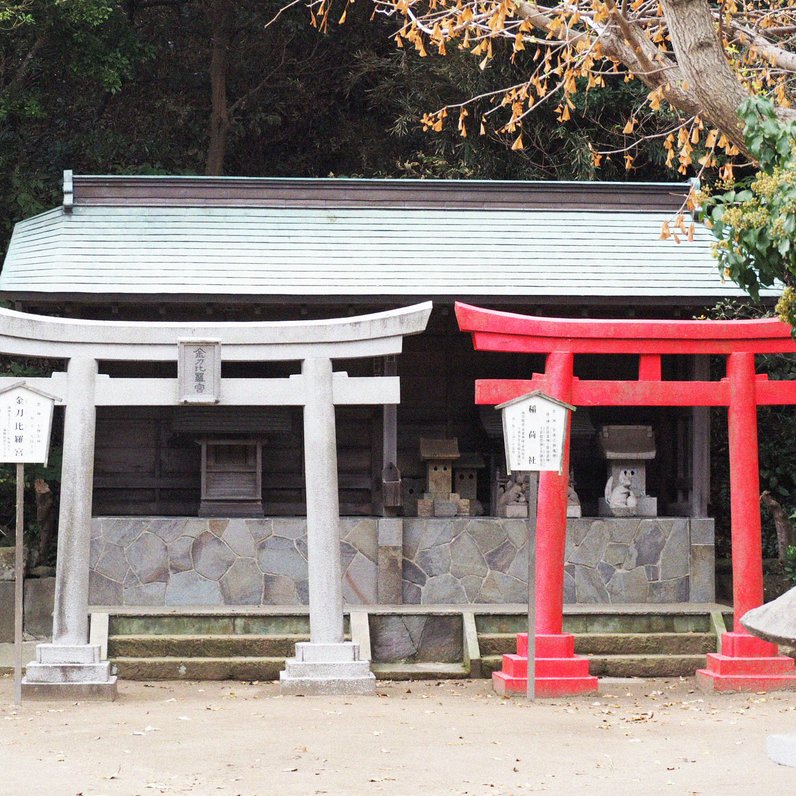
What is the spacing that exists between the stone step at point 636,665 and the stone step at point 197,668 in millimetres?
2040

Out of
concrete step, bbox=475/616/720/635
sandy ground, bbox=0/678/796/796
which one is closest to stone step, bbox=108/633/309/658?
sandy ground, bbox=0/678/796/796

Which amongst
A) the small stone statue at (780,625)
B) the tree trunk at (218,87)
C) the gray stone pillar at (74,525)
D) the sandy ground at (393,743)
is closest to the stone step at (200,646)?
the sandy ground at (393,743)

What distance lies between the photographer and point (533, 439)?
9.78 m

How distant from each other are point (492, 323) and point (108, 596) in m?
5.28

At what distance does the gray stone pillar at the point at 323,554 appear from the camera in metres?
10.1

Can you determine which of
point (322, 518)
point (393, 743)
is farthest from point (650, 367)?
point (393, 743)

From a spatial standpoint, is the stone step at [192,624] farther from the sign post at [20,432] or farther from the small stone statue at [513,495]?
the small stone statue at [513,495]

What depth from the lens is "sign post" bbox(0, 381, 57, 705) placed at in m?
9.54

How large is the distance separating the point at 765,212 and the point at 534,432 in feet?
8.12

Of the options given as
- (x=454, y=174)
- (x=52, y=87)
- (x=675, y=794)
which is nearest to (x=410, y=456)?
(x=454, y=174)

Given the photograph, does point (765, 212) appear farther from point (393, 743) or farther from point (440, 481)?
point (440, 481)

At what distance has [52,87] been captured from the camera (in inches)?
810

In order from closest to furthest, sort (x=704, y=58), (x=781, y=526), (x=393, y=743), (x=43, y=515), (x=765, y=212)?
(x=393, y=743), (x=765, y=212), (x=704, y=58), (x=43, y=515), (x=781, y=526)

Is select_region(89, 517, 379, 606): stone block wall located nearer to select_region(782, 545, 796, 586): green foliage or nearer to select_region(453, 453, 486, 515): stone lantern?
select_region(453, 453, 486, 515): stone lantern
